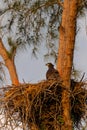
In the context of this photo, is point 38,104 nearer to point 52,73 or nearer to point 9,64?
point 52,73

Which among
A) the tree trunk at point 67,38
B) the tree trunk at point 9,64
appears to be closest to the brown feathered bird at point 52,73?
the tree trunk at point 67,38

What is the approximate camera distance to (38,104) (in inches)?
320

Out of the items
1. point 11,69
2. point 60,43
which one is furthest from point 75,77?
point 11,69

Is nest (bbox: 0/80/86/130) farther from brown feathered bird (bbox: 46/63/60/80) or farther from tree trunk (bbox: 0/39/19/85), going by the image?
tree trunk (bbox: 0/39/19/85)

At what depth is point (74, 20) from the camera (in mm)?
8617

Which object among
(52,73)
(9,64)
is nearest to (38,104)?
(52,73)

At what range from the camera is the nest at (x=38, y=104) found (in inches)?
311

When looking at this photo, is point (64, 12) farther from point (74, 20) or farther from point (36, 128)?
point (36, 128)

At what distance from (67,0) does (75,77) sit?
1.16 meters

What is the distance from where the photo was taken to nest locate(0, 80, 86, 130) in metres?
7.91

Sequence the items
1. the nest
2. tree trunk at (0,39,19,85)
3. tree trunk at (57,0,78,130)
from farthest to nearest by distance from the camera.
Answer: tree trunk at (0,39,19,85), tree trunk at (57,0,78,130), the nest

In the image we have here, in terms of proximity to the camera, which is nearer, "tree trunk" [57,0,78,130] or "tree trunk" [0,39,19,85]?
"tree trunk" [57,0,78,130]

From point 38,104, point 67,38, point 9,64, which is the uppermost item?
point 9,64

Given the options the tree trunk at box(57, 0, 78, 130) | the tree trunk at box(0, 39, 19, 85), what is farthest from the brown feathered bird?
the tree trunk at box(0, 39, 19, 85)
